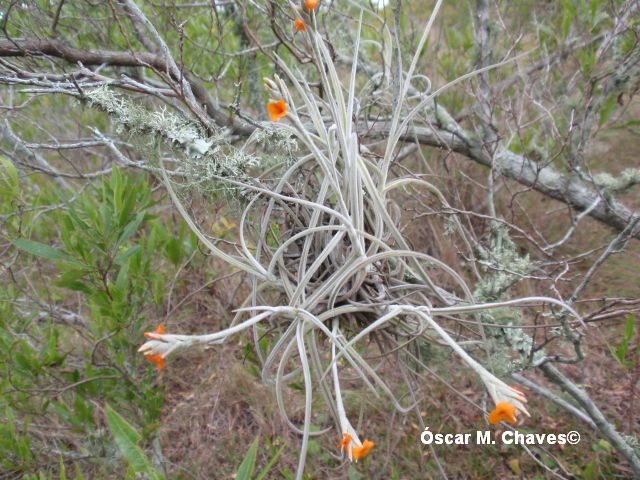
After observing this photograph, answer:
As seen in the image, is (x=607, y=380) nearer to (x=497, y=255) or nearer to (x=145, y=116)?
(x=497, y=255)

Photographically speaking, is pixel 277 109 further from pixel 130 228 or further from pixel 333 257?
pixel 130 228

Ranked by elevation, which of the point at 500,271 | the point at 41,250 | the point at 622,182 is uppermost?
the point at 622,182

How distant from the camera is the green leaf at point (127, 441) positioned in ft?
2.83

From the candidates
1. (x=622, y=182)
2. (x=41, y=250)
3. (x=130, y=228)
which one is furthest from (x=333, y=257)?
(x=622, y=182)

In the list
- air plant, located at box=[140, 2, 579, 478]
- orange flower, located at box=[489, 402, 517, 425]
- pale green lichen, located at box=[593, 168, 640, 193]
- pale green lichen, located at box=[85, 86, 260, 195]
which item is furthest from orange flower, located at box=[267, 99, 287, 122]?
pale green lichen, located at box=[593, 168, 640, 193]

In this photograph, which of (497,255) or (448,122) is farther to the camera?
(448,122)

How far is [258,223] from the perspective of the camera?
100 cm

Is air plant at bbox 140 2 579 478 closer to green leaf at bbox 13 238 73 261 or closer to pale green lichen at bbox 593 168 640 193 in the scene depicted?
green leaf at bbox 13 238 73 261

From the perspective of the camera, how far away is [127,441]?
87cm

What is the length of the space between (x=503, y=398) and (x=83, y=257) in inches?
43.4

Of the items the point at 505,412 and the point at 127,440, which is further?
the point at 127,440

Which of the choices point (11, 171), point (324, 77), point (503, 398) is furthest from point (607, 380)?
point (11, 171)

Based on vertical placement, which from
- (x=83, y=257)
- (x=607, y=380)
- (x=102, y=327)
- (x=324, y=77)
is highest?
(x=324, y=77)

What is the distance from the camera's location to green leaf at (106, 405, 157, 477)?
86cm
